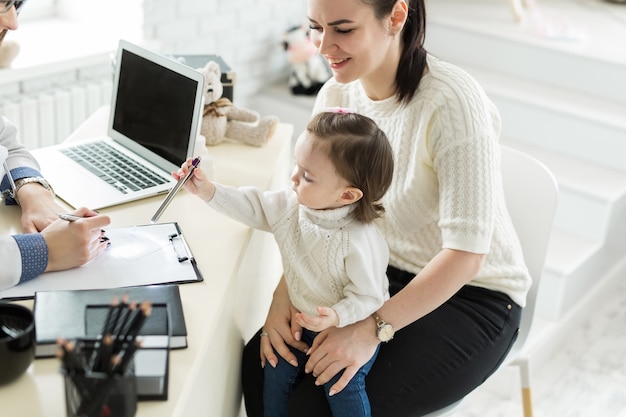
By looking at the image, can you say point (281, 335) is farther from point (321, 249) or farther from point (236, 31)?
point (236, 31)

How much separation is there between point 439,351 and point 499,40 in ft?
6.86

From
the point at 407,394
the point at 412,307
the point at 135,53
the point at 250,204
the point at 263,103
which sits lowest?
the point at 263,103

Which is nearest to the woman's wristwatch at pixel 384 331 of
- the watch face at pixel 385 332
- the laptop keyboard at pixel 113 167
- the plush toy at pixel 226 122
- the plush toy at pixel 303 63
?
the watch face at pixel 385 332

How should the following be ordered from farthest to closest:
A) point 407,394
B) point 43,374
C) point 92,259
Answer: point 407,394 < point 92,259 < point 43,374

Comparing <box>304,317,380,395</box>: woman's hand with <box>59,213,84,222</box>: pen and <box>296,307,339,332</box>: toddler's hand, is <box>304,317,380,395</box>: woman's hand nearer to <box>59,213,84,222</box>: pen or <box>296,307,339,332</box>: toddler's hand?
<box>296,307,339,332</box>: toddler's hand

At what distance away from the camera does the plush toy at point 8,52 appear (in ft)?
7.48

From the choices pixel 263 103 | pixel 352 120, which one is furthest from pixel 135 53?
pixel 263 103

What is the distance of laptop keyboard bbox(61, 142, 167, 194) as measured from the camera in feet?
5.23

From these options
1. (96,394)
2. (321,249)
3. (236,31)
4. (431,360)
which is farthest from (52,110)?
(96,394)

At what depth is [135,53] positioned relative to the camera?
168cm

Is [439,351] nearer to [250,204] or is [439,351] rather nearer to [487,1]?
[250,204]

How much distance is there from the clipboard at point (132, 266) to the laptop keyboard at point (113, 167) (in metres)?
0.18

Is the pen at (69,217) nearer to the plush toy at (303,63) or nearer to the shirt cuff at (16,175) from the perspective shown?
the shirt cuff at (16,175)

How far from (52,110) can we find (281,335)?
1.30 metres
